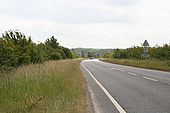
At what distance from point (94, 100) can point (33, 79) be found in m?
2.69

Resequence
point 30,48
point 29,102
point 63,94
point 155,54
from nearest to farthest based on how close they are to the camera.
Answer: point 29,102 → point 63,94 → point 30,48 → point 155,54

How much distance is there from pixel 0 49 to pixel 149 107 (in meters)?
12.1

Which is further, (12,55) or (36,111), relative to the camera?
(12,55)

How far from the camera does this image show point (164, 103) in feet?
39.4

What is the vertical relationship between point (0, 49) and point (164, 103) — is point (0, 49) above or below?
above

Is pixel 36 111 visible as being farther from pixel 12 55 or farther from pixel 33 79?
pixel 12 55

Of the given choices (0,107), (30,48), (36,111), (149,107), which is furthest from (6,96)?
(30,48)

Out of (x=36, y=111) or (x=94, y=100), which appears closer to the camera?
(x=36, y=111)

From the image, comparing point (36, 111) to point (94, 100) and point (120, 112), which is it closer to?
point (120, 112)

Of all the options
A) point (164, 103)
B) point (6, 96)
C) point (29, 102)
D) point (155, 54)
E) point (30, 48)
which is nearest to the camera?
point (29, 102)

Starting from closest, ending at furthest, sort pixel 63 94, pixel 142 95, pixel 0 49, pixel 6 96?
pixel 6 96 → pixel 63 94 → pixel 142 95 → pixel 0 49

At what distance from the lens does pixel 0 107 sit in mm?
10008

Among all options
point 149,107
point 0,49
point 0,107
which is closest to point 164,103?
point 149,107

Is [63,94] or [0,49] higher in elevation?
[0,49]
